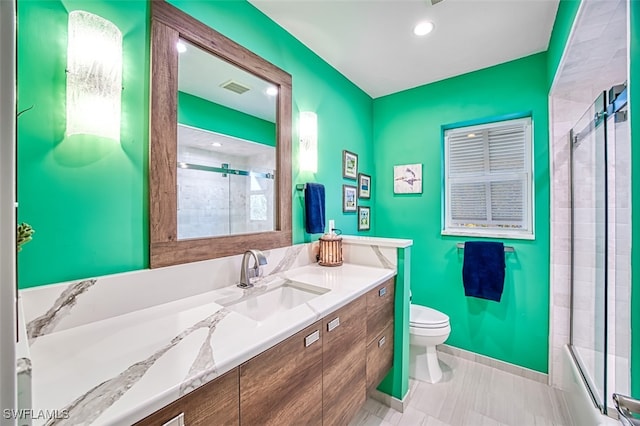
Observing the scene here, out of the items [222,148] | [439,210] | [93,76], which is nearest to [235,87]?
[222,148]

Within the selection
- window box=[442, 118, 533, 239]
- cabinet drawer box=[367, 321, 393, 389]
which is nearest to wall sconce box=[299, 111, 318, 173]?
cabinet drawer box=[367, 321, 393, 389]

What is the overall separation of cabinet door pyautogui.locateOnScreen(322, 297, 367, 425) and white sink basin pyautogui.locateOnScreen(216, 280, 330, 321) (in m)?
0.19

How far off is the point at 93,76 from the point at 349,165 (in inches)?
70.8

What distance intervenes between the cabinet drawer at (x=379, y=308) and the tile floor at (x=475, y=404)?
0.60 metres

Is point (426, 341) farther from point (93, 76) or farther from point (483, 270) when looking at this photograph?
point (93, 76)

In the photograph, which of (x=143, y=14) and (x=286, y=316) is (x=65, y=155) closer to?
(x=143, y=14)

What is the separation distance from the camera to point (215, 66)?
136 cm

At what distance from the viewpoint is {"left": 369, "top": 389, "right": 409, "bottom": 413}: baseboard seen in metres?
1.67

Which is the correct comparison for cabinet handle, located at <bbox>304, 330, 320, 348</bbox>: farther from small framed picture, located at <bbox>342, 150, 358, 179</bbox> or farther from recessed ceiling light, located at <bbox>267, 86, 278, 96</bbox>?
small framed picture, located at <bbox>342, 150, 358, 179</bbox>

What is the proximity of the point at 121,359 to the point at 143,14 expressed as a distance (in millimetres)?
1286

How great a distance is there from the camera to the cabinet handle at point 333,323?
1100 mm

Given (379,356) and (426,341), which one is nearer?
(379,356)

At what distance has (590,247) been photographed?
1.65 m

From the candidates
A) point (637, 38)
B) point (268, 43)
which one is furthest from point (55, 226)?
point (637, 38)
